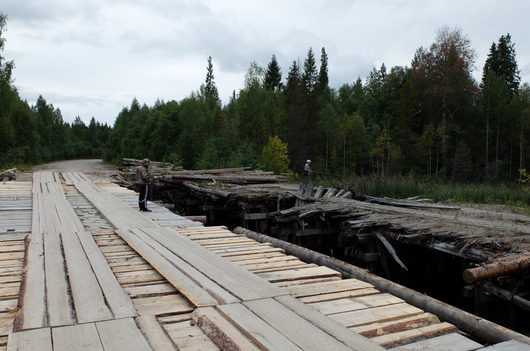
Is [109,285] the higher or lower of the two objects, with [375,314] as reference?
higher

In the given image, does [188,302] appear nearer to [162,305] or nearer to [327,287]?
[162,305]

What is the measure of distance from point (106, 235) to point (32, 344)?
387cm

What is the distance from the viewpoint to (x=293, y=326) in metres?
3.15

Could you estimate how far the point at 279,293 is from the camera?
3.84m

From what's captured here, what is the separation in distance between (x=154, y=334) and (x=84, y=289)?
1.15 m

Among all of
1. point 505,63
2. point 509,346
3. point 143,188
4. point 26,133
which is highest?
point 505,63

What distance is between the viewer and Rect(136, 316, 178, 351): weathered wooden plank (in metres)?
2.84

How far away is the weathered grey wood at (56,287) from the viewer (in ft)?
10.5

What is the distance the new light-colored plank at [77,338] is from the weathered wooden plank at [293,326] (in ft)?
3.76

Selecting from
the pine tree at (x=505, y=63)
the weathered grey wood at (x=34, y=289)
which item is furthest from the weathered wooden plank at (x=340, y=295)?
the pine tree at (x=505, y=63)

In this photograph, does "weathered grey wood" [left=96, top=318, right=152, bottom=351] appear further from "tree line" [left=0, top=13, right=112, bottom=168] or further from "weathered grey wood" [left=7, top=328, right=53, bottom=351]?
"tree line" [left=0, top=13, right=112, bottom=168]

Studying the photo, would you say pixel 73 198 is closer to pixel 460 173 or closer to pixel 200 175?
pixel 200 175

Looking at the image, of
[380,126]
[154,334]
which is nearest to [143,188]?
[154,334]

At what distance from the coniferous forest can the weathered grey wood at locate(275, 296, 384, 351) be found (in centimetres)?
2901
